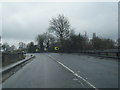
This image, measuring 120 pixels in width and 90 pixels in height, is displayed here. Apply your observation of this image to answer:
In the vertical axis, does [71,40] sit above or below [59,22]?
below

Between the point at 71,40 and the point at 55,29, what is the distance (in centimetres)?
784

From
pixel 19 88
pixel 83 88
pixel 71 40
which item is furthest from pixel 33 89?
pixel 71 40

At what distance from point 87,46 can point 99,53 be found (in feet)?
88.9

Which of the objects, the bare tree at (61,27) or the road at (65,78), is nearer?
the road at (65,78)

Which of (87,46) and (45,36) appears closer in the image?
(87,46)

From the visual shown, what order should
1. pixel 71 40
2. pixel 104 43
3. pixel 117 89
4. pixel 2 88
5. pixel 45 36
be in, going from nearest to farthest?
pixel 117 89, pixel 2 88, pixel 104 43, pixel 71 40, pixel 45 36

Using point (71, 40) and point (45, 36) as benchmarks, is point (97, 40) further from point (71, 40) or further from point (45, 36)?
point (45, 36)

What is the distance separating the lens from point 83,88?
360 inches

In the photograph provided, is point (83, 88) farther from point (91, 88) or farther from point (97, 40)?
point (97, 40)

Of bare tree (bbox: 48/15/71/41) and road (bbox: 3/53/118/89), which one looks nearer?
road (bbox: 3/53/118/89)

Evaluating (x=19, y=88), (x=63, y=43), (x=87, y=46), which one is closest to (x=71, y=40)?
(x=63, y=43)

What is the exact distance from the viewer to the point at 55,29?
79.5m

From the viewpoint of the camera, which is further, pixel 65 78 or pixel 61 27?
pixel 61 27

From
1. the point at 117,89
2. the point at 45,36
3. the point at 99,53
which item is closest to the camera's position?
the point at 117,89
